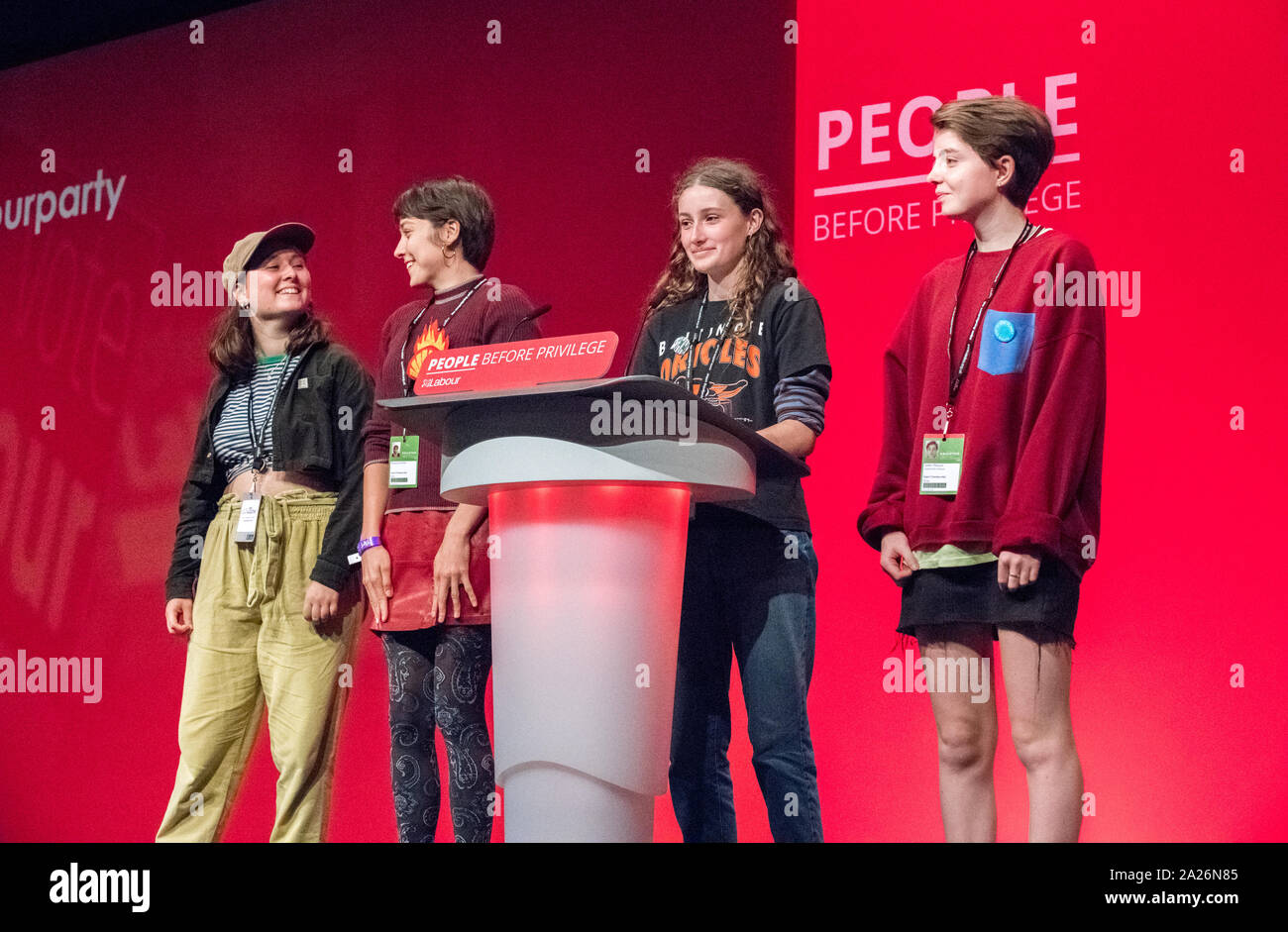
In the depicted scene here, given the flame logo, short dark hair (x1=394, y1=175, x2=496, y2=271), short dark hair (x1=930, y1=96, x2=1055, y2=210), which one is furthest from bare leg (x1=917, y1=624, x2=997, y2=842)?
short dark hair (x1=394, y1=175, x2=496, y2=271)

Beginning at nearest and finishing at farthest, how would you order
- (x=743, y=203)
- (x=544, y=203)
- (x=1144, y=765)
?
(x=743, y=203)
(x=1144, y=765)
(x=544, y=203)

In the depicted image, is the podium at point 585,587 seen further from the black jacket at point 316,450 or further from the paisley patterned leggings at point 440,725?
the black jacket at point 316,450

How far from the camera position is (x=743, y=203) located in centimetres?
272

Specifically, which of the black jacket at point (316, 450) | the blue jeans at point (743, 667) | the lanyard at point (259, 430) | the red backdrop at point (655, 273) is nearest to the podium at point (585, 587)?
the blue jeans at point (743, 667)

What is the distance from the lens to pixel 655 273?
3.92 metres

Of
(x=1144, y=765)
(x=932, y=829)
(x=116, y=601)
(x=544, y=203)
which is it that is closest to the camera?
(x=1144, y=765)

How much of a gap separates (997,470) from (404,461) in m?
1.18

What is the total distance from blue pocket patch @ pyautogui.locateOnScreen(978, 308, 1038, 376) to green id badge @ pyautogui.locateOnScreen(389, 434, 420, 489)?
114 cm

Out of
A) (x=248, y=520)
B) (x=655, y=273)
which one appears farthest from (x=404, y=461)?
(x=655, y=273)

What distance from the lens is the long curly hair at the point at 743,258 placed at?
2.65 m

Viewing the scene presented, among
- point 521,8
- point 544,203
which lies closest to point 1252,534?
point 544,203

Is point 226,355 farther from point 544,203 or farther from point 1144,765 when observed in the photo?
point 1144,765

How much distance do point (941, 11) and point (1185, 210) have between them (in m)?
0.80

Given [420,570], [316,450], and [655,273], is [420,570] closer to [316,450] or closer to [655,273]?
[316,450]
